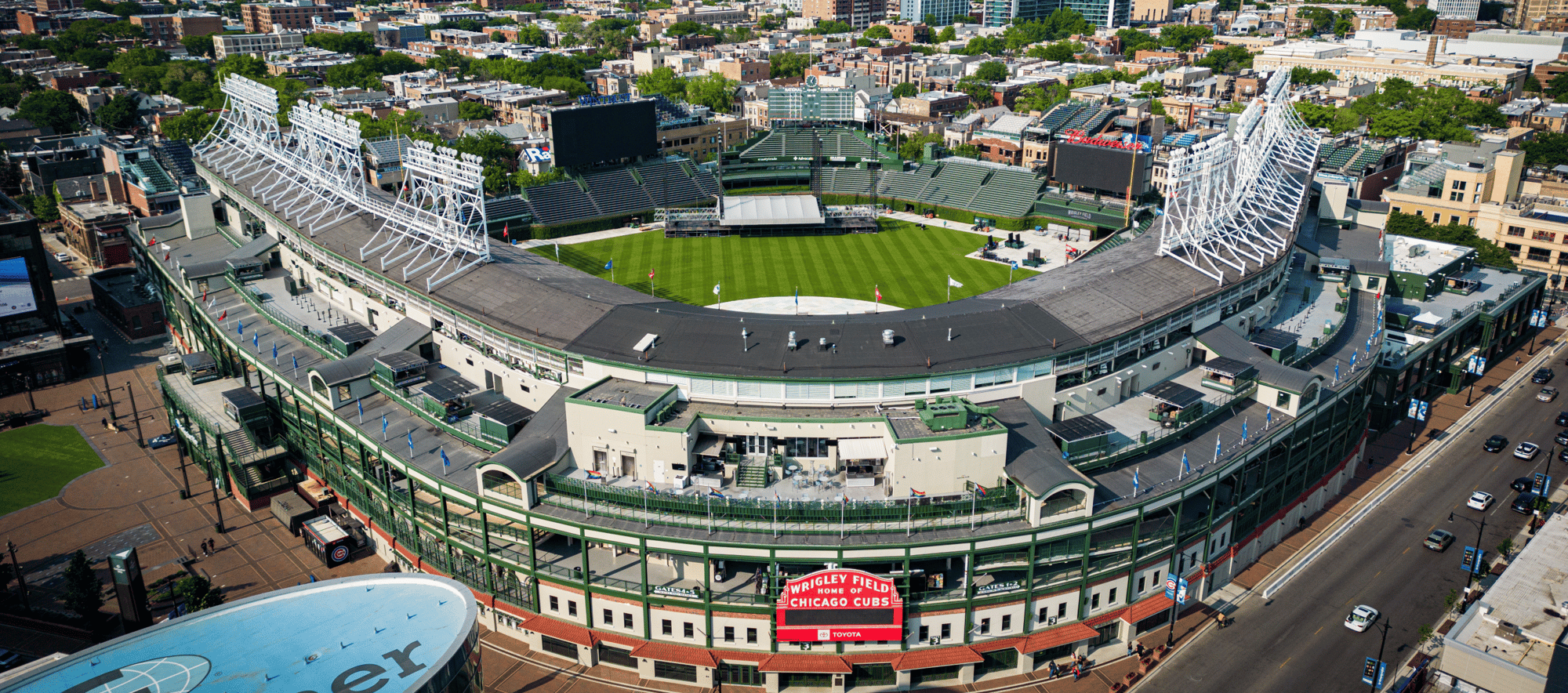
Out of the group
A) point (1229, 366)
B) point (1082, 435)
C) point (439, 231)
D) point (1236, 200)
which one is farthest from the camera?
point (1236, 200)

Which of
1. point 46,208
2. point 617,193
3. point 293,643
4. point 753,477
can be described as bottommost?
point 753,477

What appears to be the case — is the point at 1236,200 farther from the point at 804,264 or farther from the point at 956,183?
the point at 956,183

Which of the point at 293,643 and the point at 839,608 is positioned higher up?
the point at 293,643

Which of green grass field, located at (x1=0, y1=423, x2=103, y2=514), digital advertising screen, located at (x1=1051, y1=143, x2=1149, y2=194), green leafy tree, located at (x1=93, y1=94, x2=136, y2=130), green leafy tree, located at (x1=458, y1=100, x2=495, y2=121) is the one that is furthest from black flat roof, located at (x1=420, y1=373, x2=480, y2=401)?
green leafy tree, located at (x1=93, y1=94, x2=136, y2=130)

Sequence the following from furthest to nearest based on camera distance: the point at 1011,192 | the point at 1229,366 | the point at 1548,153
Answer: the point at 1548,153
the point at 1011,192
the point at 1229,366

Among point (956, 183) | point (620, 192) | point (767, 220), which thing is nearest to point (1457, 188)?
point (956, 183)

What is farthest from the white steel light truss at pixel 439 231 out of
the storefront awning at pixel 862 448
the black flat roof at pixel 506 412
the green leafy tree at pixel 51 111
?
the green leafy tree at pixel 51 111

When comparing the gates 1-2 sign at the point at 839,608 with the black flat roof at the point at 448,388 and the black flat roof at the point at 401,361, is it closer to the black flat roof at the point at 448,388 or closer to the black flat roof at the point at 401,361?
the black flat roof at the point at 448,388
